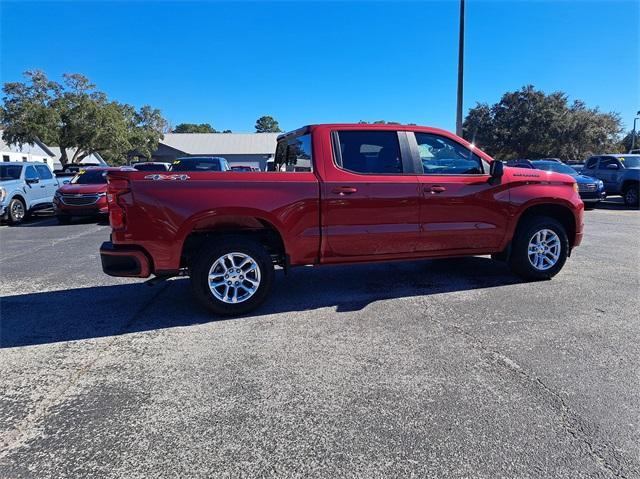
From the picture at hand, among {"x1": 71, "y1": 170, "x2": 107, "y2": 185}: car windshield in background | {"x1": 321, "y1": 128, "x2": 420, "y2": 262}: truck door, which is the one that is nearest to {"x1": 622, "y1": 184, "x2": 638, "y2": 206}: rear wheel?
{"x1": 321, "y1": 128, "x2": 420, "y2": 262}: truck door

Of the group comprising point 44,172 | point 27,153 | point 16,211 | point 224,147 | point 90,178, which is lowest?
point 16,211

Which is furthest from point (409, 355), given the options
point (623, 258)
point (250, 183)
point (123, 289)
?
point (623, 258)

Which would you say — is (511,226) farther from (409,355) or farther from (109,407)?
(109,407)

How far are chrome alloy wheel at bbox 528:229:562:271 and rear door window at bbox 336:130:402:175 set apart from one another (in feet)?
7.12

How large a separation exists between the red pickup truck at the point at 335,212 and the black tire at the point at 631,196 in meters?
13.2

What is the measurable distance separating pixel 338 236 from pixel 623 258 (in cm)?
550

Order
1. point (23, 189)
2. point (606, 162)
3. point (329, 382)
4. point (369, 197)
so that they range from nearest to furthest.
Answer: point (329, 382), point (369, 197), point (23, 189), point (606, 162)

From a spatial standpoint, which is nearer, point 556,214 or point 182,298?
point 182,298

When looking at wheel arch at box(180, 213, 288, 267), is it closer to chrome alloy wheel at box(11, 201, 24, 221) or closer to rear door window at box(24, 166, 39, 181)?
chrome alloy wheel at box(11, 201, 24, 221)

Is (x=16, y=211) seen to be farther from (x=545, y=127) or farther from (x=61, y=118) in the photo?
(x=545, y=127)

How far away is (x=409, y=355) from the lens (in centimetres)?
361

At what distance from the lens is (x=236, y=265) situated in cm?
450

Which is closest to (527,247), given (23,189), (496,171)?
(496,171)

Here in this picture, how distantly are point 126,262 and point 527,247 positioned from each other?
4.82 m
